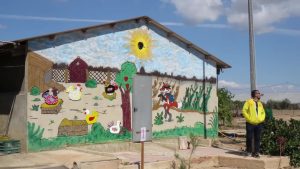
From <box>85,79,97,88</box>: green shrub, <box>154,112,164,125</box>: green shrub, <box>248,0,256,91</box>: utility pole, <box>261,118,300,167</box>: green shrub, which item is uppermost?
<box>248,0,256,91</box>: utility pole

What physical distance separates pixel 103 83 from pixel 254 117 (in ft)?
16.4

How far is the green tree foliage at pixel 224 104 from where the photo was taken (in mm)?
28453

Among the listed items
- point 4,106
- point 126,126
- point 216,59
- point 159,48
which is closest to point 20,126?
point 4,106

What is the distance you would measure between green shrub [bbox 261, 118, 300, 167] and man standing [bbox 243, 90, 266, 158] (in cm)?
80

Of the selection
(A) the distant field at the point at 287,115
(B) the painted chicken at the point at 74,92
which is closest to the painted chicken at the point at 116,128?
(B) the painted chicken at the point at 74,92

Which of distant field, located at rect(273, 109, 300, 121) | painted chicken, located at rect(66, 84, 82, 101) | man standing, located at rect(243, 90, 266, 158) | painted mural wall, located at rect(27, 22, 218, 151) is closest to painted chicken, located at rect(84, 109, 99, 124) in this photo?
painted mural wall, located at rect(27, 22, 218, 151)

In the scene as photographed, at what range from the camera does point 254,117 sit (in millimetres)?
13109

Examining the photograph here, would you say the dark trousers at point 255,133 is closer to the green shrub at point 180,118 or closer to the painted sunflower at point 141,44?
the green shrub at point 180,118

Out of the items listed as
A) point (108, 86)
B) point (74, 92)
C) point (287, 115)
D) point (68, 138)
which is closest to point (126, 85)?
point (108, 86)

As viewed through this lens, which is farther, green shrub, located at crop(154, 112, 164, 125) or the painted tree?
green shrub, located at crop(154, 112, 164, 125)

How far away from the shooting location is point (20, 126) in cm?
1316

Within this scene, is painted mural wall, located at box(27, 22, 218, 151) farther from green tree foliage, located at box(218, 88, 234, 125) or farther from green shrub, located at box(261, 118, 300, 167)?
green tree foliage, located at box(218, 88, 234, 125)

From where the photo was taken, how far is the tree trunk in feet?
50.8

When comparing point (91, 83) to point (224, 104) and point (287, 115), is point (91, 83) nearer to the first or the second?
point (224, 104)
